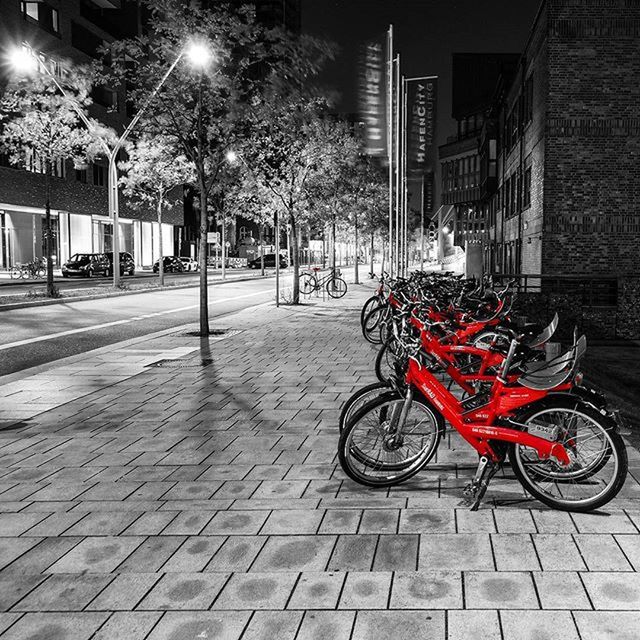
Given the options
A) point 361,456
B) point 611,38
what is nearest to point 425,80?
point 611,38

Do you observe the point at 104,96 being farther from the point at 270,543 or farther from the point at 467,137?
the point at 270,543

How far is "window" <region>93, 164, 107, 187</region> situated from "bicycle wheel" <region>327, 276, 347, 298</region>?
126 ft

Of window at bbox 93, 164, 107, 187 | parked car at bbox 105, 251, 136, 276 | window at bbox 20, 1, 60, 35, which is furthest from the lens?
window at bbox 93, 164, 107, 187

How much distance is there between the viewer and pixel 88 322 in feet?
61.6

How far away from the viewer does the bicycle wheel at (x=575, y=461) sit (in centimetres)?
466

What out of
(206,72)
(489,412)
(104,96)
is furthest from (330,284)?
(104,96)

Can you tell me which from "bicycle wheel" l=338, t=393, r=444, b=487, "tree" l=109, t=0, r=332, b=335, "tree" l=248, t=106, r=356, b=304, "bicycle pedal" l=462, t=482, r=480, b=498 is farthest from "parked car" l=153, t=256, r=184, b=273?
"bicycle pedal" l=462, t=482, r=480, b=498

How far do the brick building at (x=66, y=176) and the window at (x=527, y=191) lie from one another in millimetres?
28082

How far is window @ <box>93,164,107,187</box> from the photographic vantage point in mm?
61812

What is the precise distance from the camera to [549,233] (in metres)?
19.0

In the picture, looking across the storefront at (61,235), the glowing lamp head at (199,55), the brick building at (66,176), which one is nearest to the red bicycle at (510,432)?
the glowing lamp head at (199,55)

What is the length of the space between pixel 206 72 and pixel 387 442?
36.3 ft

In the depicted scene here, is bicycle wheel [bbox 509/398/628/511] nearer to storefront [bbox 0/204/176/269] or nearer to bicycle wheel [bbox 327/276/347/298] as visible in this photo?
bicycle wheel [bbox 327/276/347/298]

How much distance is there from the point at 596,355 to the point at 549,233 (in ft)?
22.2
